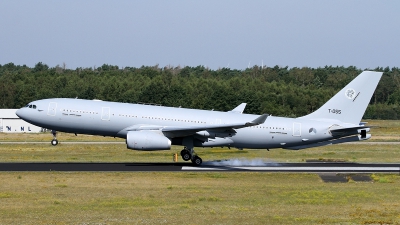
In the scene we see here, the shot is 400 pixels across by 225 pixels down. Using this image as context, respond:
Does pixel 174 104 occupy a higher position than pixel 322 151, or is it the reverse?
pixel 174 104

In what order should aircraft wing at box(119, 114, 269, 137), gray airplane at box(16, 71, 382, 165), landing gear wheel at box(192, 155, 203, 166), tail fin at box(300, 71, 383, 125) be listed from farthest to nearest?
1. tail fin at box(300, 71, 383, 125)
2. landing gear wheel at box(192, 155, 203, 166)
3. gray airplane at box(16, 71, 382, 165)
4. aircraft wing at box(119, 114, 269, 137)

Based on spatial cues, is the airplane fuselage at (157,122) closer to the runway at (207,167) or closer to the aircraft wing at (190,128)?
the aircraft wing at (190,128)

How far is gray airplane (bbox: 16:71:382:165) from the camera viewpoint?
38406mm

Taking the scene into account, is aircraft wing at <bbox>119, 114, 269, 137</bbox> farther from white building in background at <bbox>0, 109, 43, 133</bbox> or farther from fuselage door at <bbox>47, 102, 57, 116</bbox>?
white building in background at <bbox>0, 109, 43, 133</bbox>

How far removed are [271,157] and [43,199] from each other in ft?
88.2

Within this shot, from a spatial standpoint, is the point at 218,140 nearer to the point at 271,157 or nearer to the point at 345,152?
the point at 271,157

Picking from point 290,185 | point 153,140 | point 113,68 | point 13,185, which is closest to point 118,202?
point 13,185

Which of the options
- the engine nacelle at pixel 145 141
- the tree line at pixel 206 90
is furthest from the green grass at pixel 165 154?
the tree line at pixel 206 90

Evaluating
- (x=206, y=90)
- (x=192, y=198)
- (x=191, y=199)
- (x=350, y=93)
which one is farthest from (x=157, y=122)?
(x=206, y=90)

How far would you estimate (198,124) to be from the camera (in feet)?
131

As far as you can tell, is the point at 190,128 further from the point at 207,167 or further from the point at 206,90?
the point at 206,90

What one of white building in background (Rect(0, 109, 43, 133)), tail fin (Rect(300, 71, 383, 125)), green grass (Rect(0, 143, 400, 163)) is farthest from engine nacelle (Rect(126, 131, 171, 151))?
white building in background (Rect(0, 109, 43, 133))

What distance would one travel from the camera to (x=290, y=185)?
A: 29312mm

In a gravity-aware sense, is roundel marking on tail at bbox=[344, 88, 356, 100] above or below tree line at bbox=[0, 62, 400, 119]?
below
